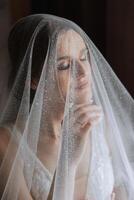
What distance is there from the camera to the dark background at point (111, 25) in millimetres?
1402

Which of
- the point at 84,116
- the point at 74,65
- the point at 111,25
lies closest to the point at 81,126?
the point at 84,116

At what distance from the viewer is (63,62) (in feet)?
2.94

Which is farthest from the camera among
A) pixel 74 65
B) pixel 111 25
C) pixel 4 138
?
pixel 111 25

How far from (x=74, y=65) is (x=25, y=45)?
12cm

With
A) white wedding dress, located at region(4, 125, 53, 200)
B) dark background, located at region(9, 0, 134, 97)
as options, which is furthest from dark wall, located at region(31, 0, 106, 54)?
white wedding dress, located at region(4, 125, 53, 200)

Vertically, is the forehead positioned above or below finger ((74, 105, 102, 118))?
above

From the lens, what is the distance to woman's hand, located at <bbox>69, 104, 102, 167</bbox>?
2.98 ft

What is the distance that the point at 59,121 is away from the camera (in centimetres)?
95

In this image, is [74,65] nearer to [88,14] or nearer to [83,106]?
[83,106]

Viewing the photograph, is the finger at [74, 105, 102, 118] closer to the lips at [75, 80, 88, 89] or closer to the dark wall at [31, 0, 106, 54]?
the lips at [75, 80, 88, 89]

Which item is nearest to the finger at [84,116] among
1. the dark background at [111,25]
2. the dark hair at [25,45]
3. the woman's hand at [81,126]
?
the woman's hand at [81,126]

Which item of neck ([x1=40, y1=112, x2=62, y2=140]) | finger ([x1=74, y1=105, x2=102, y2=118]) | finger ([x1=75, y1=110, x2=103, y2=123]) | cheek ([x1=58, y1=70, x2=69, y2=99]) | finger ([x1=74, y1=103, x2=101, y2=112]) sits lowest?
neck ([x1=40, y1=112, x2=62, y2=140])

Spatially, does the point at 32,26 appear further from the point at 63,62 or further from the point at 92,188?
the point at 92,188

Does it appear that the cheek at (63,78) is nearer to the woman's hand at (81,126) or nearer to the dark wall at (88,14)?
the woman's hand at (81,126)
